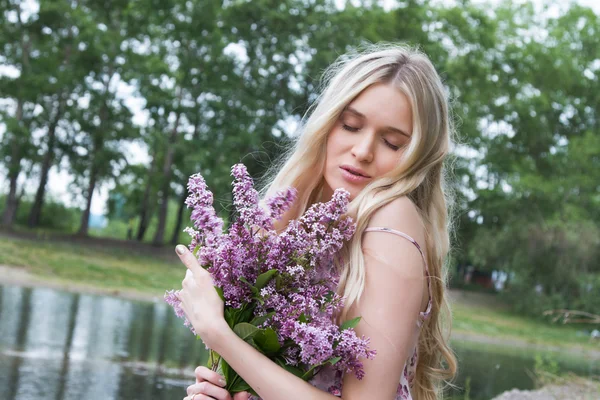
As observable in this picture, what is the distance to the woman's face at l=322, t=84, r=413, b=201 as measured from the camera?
2549 millimetres

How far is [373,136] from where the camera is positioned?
2.55m

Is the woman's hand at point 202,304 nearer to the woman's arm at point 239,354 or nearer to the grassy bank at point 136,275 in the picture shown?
the woman's arm at point 239,354

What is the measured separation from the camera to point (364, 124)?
2590 mm

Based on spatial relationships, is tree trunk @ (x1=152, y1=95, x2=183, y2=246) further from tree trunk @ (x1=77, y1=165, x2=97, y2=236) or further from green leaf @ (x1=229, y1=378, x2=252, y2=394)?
green leaf @ (x1=229, y1=378, x2=252, y2=394)

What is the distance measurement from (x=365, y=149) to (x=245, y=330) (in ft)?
2.27

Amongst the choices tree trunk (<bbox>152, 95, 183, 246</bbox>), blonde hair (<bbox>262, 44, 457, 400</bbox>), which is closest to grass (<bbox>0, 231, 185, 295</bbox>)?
tree trunk (<bbox>152, 95, 183, 246</bbox>)

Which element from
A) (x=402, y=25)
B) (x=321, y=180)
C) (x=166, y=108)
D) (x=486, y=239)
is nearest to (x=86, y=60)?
(x=166, y=108)

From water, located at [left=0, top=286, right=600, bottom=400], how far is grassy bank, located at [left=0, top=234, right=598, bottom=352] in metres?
2.76

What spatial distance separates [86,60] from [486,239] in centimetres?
1647

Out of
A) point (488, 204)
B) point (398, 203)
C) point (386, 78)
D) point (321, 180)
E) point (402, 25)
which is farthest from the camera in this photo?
point (488, 204)

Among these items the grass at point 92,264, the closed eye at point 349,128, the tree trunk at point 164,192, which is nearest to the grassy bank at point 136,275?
the grass at point 92,264

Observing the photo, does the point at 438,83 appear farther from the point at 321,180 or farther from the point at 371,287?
the point at 371,287

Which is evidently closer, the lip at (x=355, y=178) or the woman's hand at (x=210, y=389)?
the woman's hand at (x=210, y=389)

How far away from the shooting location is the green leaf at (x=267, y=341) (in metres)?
2.17
